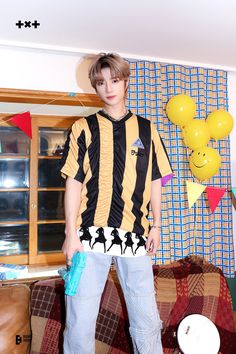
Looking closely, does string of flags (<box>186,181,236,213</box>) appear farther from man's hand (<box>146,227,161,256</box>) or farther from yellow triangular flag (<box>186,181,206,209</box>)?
man's hand (<box>146,227,161,256</box>)

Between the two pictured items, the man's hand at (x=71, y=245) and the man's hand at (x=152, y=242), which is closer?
the man's hand at (x=71, y=245)

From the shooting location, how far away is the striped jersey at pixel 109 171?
111 cm

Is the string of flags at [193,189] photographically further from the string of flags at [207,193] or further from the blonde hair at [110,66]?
the blonde hair at [110,66]

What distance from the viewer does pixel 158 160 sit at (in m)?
1.25

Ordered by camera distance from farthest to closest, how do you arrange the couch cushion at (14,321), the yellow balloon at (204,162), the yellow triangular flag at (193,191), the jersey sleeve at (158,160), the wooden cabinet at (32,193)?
1. the wooden cabinet at (32,193)
2. the yellow triangular flag at (193,191)
3. the yellow balloon at (204,162)
4. the couch cushion at (14,321)
5. the jersey sleeve at (158,160)

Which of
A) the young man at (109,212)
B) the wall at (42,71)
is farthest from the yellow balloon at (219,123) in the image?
the young man at (109,212)

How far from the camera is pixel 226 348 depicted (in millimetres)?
1569

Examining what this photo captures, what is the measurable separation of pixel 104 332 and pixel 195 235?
43.0 inches

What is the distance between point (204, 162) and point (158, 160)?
0.90 m

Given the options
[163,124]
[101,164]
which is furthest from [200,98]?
[101,164]

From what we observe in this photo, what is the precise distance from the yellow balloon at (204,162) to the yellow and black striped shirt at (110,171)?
3.20 feet

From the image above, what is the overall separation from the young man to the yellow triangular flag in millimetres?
1010

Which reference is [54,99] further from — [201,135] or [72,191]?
[72,191]

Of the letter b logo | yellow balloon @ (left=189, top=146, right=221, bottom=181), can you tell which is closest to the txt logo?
yellow balloon @ (left=189, top=146, right=221, bottom=181)
